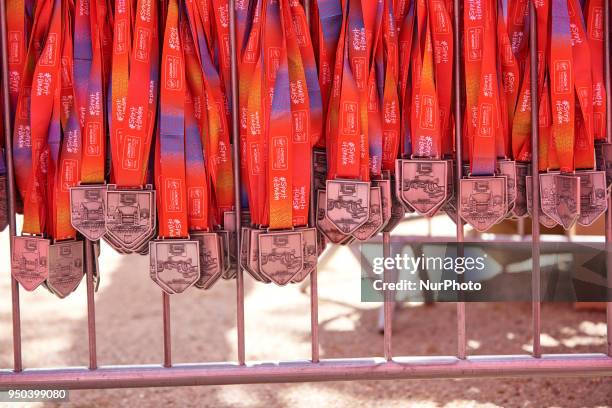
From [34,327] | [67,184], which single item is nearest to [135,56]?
[67,184]

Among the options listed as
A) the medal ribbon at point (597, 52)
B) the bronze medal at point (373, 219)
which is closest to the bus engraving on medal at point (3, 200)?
the bronze medal at point (373, 219)

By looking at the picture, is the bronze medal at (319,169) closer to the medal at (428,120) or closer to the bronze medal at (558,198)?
the medal at (428,120)

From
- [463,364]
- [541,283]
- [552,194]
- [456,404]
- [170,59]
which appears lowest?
[456,404]

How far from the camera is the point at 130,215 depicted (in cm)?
193

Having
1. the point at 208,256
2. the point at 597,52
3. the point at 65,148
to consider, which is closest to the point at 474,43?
the point at 597,52

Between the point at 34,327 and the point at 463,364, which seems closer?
the point at 463,364

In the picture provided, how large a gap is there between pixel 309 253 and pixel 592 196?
766 mm

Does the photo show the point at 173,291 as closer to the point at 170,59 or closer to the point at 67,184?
the point at 67,184

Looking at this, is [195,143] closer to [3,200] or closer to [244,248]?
[244,248]

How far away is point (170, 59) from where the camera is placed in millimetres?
1916

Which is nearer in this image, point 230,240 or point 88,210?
point 88,210

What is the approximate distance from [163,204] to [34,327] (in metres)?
Answer: 2.77

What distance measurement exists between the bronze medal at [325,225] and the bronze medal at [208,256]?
280 millimetres

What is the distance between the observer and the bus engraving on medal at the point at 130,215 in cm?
192
